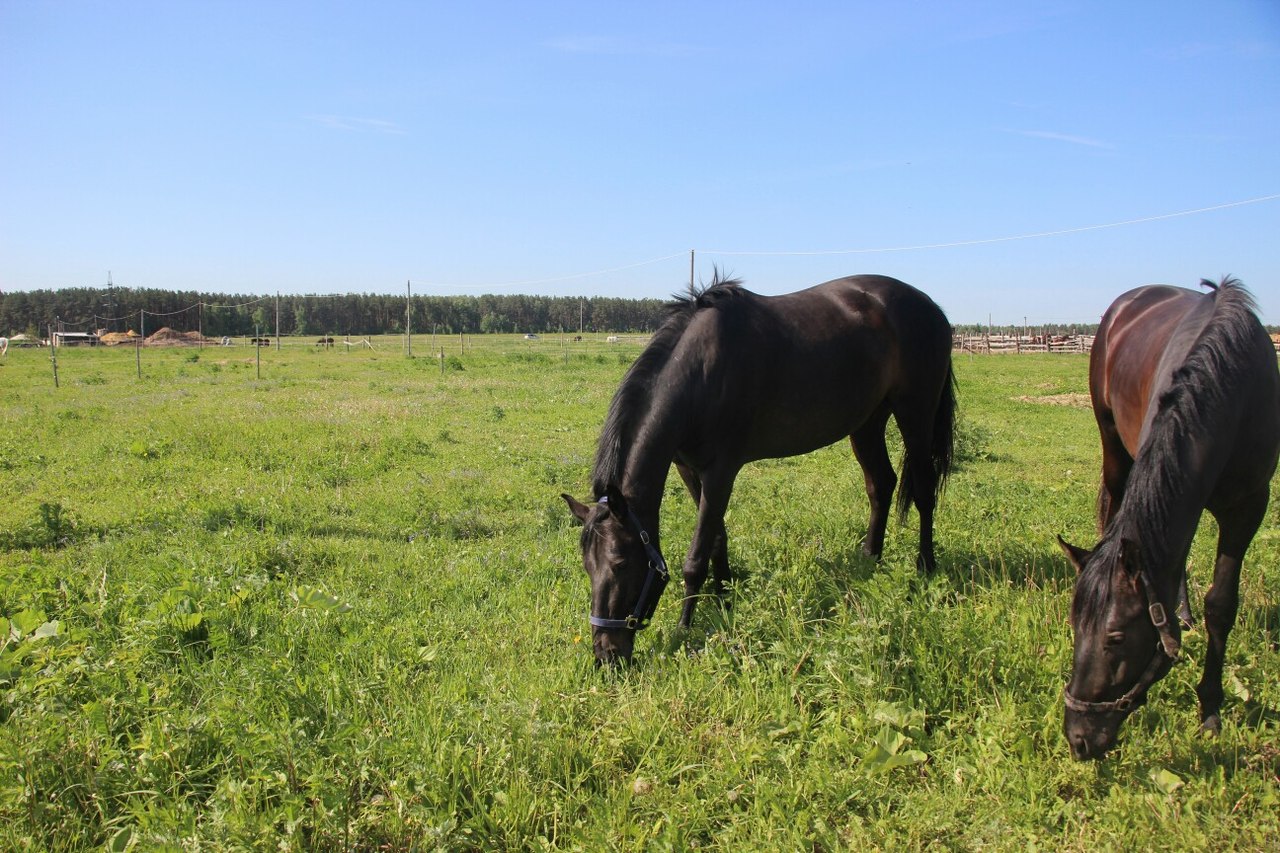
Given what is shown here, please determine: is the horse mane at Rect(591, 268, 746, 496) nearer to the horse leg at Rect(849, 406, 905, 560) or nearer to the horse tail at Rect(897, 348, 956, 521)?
the horse leg at Rect(849, 406, 905, 560)

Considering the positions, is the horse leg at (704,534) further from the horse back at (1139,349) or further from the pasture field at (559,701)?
the horse back at (1139,349)

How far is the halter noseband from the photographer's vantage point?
2.71 metres

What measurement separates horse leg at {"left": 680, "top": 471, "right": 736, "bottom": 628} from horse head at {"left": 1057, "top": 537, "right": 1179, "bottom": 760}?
6.53ft

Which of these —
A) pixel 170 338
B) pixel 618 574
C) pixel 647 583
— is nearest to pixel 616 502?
pixel 618 574

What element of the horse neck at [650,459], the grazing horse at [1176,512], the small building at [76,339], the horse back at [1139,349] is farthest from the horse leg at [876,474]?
the small building at [76,339]

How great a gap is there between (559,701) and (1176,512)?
2.58 m

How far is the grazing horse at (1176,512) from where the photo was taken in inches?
110

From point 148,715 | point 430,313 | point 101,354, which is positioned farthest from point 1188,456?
point 430,313

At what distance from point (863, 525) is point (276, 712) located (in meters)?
4.70

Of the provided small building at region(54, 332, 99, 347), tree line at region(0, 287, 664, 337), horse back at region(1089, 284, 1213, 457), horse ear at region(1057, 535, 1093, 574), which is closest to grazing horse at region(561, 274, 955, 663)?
horse back at region(1089, 284, 1213, 457)

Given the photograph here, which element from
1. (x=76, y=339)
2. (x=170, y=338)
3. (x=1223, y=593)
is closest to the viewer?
(x=1223, y=593)

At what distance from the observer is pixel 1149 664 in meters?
2.83

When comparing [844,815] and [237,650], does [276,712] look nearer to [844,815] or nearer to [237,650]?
[237,650]

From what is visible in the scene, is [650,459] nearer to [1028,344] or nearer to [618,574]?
[618,574]
